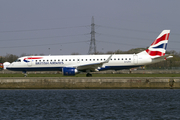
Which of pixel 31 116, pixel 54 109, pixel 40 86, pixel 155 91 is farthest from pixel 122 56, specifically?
pixel 31 116

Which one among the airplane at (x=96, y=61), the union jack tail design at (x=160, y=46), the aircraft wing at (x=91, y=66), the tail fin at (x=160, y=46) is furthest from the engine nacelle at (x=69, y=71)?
the union jack tail design at (x=160, y=46)

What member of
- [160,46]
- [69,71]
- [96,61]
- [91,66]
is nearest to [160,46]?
[160,46]

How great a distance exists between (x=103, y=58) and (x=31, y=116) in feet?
96.4

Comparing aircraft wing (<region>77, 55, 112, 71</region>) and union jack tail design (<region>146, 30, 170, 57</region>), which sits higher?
union jack tail design (<region>146, 30, 170, 57</region>)

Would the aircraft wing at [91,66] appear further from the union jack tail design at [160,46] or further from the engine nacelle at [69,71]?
the union jack tail design at [160,46]

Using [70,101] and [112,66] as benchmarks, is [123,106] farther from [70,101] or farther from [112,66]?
[112,66]

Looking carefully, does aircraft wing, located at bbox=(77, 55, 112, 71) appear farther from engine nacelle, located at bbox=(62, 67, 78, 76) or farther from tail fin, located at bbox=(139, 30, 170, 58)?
tail fin, located at bbox=(139, 30, 170, 58)

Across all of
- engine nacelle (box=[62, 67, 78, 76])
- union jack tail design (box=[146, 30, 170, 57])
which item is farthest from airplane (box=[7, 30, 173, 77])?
engine nacelle (box=[62, 67, 78, 76])

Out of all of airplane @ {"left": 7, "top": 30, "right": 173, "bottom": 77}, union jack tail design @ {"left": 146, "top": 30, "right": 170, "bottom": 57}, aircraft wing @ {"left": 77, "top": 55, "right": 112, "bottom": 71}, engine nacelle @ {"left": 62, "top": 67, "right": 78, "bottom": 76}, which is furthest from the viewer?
union jack tail design @ {"left": 146, "top": 30, "right": 170, "bottom": 57}

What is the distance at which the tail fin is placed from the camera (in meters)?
52.8

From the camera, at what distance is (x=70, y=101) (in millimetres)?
30984

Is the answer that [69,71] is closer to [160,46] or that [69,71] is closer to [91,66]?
[91,66]

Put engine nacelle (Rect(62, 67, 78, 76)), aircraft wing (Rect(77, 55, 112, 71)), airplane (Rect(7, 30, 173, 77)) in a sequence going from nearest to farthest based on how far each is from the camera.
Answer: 1. engine nacelle (Rect(62, 67, 78, 76))
2. aircraft wing (Rect(77, 55, 112, 71))
3. airplane (Rect(7, 30, 173, 77))

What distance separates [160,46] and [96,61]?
12.1 meters
